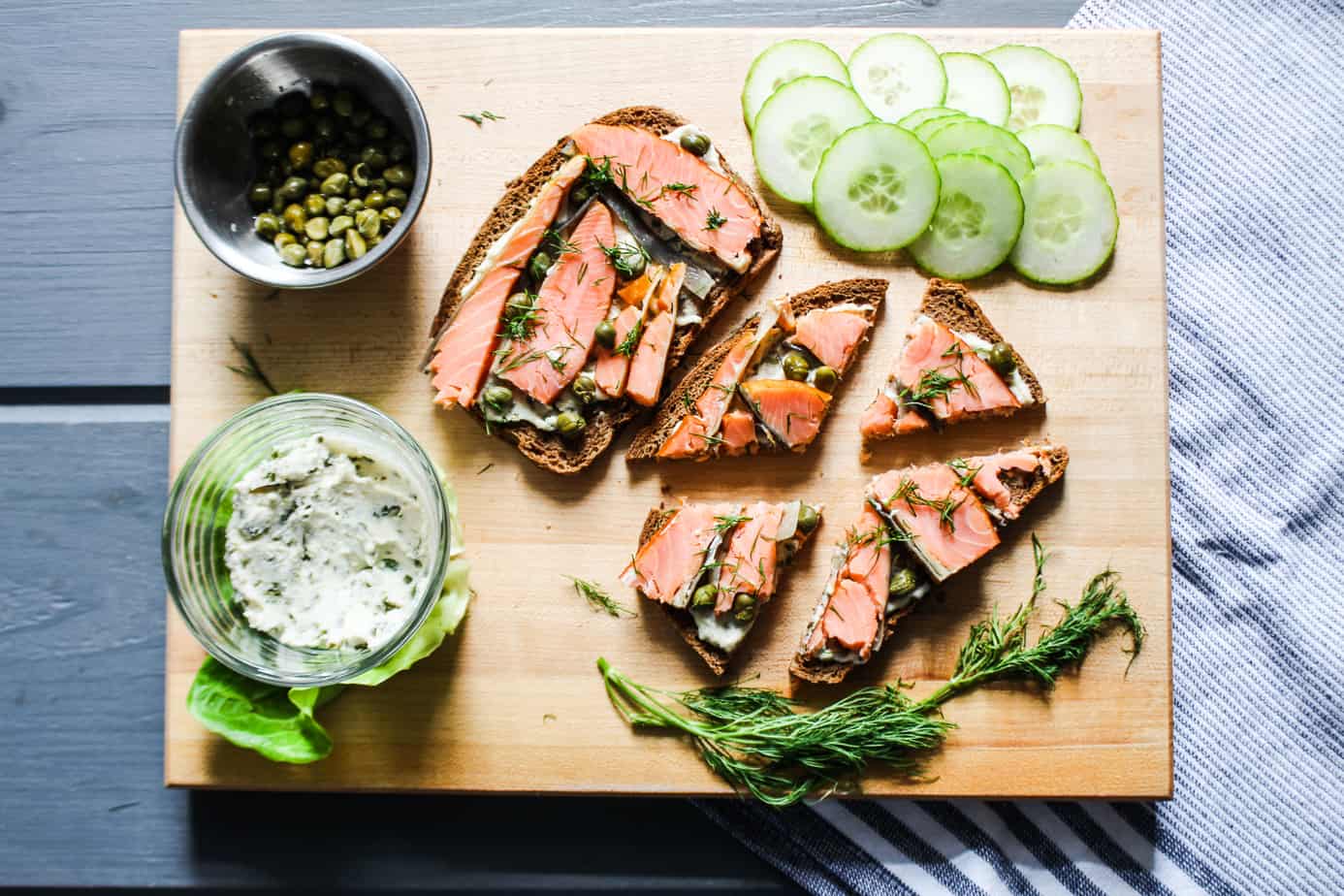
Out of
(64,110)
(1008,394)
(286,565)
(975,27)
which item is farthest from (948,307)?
(64,110)

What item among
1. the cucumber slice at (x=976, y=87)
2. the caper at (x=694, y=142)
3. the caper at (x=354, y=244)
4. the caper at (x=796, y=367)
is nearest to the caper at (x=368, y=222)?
the caper at (x=354, y=244)

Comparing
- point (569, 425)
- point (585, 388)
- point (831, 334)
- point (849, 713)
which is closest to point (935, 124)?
point (831, 334)

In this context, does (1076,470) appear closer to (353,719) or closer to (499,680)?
(499,680)

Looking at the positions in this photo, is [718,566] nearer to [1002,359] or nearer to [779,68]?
[1002,359]

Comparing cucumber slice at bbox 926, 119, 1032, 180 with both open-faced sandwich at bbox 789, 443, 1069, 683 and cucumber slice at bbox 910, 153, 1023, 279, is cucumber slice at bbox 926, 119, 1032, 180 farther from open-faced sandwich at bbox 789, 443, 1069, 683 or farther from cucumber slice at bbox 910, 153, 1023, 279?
open-faced sandwich at bbox 789, 443, 1069, 683

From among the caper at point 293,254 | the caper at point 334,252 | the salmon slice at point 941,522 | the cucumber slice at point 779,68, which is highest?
the cucumber slice at point 779,68

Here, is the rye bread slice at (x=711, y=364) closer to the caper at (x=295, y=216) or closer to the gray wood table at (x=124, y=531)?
the gray wood table at (x=124, y=531)
